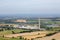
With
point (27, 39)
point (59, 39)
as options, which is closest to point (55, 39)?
point (59, 39)

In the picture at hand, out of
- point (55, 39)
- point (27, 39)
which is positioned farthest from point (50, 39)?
point (27, 39)

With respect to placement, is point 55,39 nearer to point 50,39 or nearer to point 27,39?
point 50,39

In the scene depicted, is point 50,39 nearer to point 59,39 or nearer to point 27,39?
point 59,39
